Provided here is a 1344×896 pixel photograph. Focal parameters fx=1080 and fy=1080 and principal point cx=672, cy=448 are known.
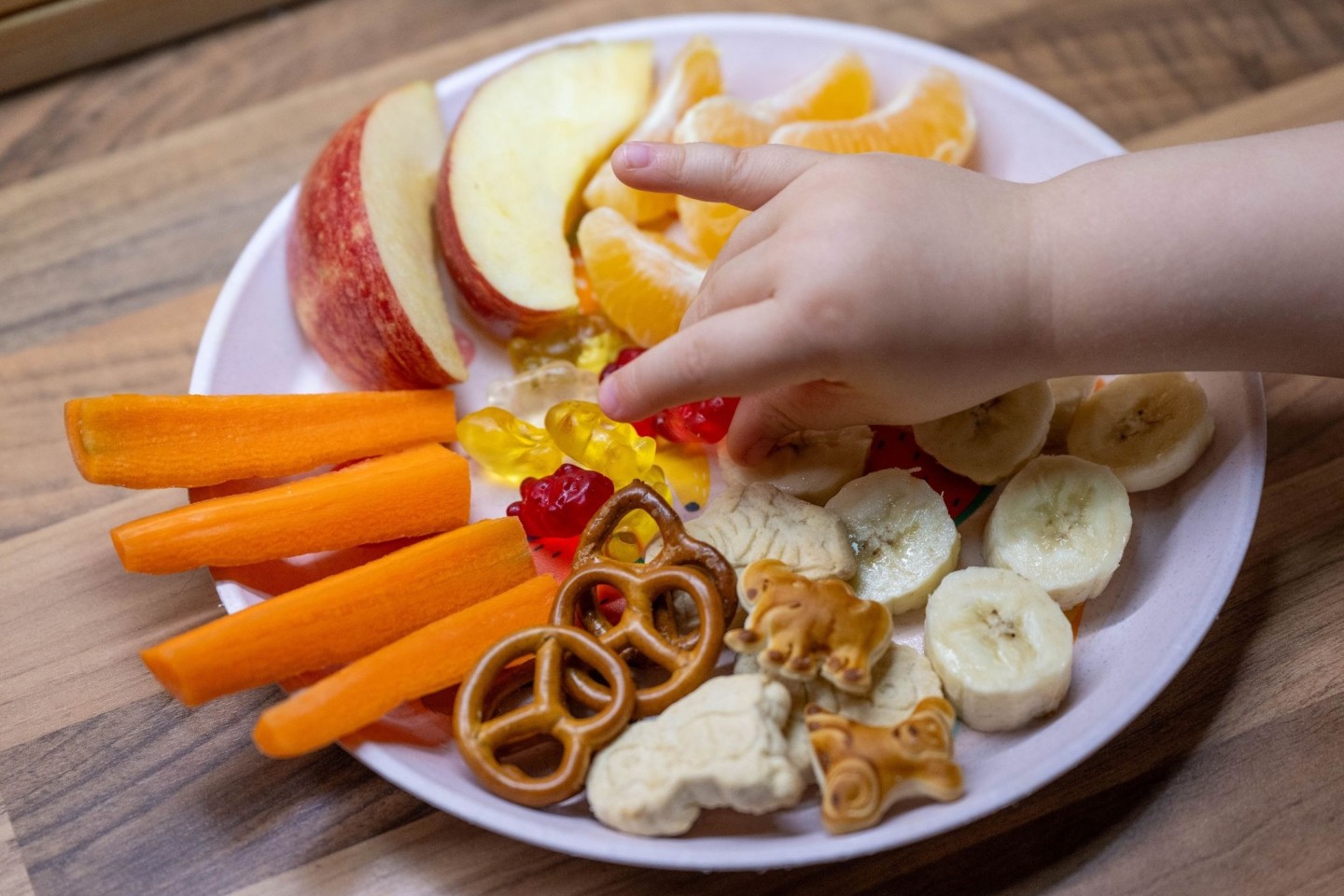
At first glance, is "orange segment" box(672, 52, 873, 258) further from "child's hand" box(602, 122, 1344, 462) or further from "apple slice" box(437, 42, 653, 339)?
"child's hand" box(602, 122, 1344, 462)

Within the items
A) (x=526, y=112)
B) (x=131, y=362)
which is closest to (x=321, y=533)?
(x=131, y=362)

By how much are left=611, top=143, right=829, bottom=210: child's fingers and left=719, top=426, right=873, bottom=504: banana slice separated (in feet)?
0.81

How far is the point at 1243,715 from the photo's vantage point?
99 cm

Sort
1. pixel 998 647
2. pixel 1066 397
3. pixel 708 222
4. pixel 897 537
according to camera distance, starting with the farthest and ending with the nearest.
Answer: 1. pixel 708 222
2. pixel 1066 397
3. pixel 897 537
4. pixel 998 647

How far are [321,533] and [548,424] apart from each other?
261 millimetres

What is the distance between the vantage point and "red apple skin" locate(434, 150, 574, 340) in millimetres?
1219

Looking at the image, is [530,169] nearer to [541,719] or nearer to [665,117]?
[665,117]

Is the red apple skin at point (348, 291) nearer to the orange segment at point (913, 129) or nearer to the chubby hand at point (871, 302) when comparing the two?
the chubby hand at point (871, 302)

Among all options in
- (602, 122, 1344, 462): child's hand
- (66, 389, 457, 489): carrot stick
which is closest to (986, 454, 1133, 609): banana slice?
(602, 122, 1344, 462): child's hand

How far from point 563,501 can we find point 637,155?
0.35m

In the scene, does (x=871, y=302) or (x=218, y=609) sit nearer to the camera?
(x=871, y=302)

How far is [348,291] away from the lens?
116 centimetres

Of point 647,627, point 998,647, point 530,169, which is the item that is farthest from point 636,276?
point 998,647

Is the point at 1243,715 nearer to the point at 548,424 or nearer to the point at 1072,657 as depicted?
A: the point at 1072,657
